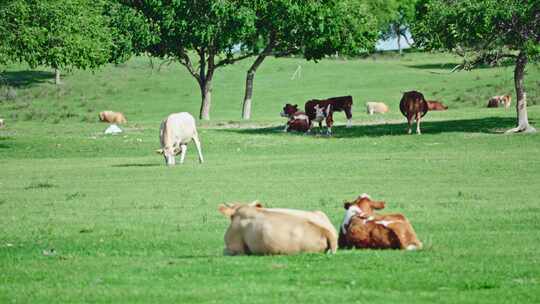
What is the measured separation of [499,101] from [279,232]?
170 ft

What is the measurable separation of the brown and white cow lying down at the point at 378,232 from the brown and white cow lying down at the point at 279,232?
761 mm

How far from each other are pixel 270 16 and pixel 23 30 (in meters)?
19.2

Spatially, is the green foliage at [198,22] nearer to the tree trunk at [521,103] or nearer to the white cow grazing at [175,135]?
the tree trunk at [521,103]

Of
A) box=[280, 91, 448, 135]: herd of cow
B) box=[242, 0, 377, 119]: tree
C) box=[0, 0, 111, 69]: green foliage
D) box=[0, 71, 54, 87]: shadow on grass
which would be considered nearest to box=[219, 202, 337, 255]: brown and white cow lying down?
box=[0, 0, 111, 69]: green foliage

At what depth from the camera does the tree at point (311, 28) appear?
180 ft

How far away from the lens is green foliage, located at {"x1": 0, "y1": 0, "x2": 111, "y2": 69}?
38.8 meters

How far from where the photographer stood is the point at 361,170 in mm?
29969

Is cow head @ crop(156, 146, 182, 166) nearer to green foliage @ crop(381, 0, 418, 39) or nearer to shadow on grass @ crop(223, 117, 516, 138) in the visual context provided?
shadow on grass @ crop(223, 117, 516, 138)

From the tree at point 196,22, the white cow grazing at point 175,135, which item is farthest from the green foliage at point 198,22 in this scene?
the white cow grazing at point 175,135

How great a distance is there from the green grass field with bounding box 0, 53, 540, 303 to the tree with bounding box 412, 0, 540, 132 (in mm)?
2870

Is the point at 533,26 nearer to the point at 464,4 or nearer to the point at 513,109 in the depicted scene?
the point at 464,4

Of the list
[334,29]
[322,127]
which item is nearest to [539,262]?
[322,127]

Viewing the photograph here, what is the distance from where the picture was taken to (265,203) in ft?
69.9

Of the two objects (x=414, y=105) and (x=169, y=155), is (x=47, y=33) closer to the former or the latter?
(x=169, y=155)
